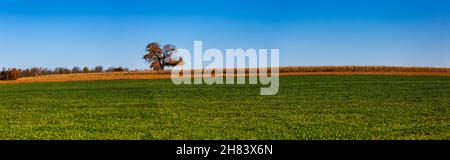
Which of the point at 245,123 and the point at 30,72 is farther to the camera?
the point at 30,72

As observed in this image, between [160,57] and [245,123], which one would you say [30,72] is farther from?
[245,123]

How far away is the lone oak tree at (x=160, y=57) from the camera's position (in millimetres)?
95875

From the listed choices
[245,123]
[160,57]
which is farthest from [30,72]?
[245,123]

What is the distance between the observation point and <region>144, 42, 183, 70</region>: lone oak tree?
95875mm

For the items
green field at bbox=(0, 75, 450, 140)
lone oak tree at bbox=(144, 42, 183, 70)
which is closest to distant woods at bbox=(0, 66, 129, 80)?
lone oak tree at bbox=(144, 42, 183, 70)

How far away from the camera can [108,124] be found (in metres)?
20.2

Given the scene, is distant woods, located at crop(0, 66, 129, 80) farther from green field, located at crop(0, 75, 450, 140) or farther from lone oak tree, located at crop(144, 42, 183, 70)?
green field, located at crop(0, 75, 450, 140)

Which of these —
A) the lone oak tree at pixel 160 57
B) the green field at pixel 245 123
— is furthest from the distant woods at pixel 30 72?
the green field at pixel 245 123

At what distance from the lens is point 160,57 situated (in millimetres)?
97688

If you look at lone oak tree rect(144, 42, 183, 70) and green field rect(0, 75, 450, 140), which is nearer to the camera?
green field rect(0, 75, 450, 140)

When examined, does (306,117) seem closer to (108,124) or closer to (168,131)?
(168,131)
